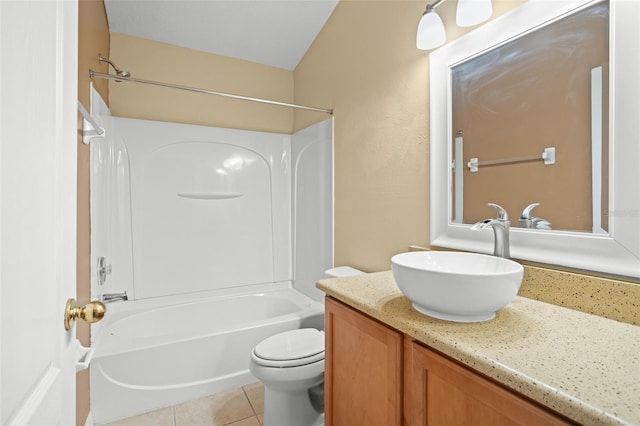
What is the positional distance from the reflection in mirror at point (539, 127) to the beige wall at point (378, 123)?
0.20 meters

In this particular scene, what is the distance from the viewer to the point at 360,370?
1.03 meters

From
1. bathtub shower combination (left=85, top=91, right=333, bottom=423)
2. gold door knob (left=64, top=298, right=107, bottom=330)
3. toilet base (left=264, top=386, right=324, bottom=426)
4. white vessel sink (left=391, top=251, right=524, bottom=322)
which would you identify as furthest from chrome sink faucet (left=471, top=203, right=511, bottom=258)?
bathtub shower combination (left=85, top=91, right=333, bottom=423)

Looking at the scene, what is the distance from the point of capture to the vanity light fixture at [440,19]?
121 centimetres

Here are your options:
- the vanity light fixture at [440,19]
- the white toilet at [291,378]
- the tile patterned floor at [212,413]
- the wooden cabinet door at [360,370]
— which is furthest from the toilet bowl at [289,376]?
the vanity light fixture at [440,19]

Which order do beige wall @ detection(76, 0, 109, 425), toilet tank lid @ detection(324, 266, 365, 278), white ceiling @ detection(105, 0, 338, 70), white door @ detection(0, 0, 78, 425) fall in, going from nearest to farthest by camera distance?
white door @ detection(0, 0, 78, 425) → beige wall @ detection(76, 0, 109, 425) → toilet tank lid @ detection(324, 266, 365, 278) → white ceiling @ detection(105, 0, 338, 70)

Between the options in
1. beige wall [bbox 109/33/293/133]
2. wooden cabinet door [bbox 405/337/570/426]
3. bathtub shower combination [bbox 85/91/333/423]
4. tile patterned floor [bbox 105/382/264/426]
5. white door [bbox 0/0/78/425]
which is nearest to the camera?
white door [bbox 0/0/78/425]

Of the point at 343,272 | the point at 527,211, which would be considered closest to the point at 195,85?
the point at 343,272

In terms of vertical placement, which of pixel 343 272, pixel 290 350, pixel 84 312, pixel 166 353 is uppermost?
pixel 84 312

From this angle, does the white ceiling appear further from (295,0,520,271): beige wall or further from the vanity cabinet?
the vanity cabinet

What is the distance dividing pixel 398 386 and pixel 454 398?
0.19m

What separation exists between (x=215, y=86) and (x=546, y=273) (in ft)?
9.28

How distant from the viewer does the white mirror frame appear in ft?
2.83

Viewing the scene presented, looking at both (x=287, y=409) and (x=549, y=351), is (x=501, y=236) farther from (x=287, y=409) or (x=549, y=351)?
(x=287, y=409)

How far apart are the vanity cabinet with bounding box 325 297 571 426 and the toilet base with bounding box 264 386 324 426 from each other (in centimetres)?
51
